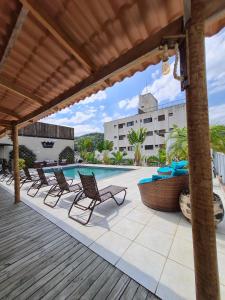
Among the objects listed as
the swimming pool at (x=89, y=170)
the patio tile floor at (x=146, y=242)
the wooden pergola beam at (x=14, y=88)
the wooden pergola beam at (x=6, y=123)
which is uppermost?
the wooden pergola beam at (x=14, y=88)

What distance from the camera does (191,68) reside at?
A: 146 centimetres

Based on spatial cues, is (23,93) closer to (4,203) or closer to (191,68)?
(191,68)

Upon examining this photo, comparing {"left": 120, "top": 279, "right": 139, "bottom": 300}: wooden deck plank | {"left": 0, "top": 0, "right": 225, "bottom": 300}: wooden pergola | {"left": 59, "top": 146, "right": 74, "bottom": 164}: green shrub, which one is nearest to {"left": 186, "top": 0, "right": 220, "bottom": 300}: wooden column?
{"left": 0, "top": 0, "right": 225, "bottom": 300}: wooden pergola

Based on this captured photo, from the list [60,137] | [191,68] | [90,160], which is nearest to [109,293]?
[191,68]

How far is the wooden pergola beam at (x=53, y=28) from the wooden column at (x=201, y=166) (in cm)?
150

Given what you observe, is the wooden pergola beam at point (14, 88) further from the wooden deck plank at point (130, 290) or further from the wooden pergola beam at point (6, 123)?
the wooden deck plank at point (130, 290)

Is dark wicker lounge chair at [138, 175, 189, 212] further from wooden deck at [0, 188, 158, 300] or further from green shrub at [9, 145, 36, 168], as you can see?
green shrub at [9, 145, 36, 168]

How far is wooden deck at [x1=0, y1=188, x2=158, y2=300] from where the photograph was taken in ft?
6.44

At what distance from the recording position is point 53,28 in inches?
74.5

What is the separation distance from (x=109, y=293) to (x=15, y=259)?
5.69 ft

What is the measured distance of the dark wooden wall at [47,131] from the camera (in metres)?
18.2

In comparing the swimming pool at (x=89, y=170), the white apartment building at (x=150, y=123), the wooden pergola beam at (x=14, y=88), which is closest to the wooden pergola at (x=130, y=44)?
the wooden pergola beam at (x=14, y=88)

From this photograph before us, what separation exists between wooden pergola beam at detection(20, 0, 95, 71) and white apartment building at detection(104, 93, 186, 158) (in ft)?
60.0

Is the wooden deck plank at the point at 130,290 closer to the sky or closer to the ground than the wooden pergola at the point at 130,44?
closer to the ground
